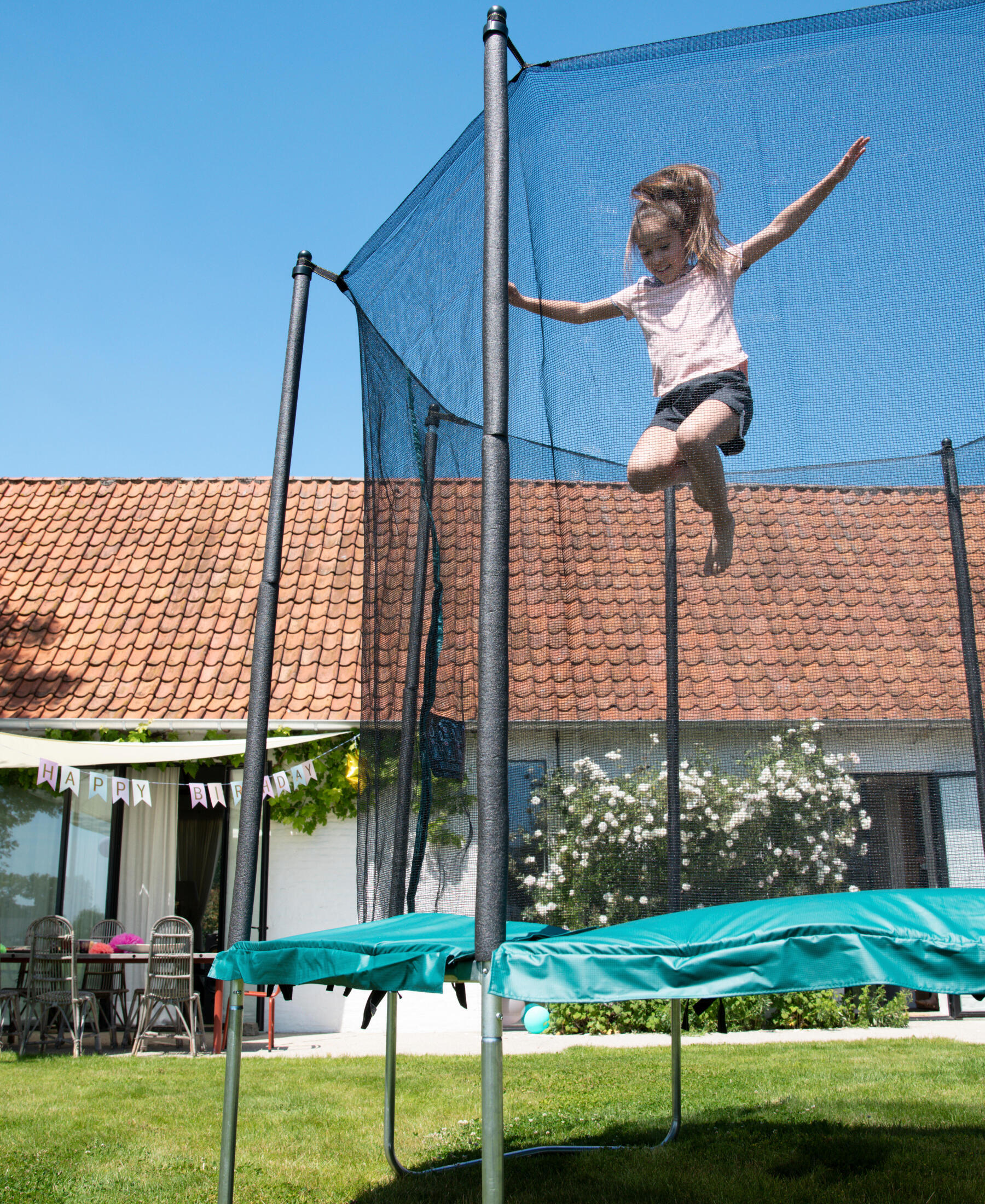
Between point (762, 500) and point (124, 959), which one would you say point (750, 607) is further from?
point (124, 959)

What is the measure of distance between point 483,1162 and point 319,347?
2952mm

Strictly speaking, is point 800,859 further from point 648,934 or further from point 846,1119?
point 846,1119

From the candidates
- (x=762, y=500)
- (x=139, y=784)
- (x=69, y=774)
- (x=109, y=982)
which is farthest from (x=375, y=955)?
(x=109, y=982)

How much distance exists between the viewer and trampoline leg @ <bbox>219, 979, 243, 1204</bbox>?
107 inches

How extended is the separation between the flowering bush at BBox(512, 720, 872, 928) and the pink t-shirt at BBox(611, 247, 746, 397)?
0.93 meters

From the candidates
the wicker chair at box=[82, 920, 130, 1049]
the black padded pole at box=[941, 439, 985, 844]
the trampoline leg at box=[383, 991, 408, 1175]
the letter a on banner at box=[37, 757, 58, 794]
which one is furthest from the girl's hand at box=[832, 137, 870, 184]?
the wicker chair at box=[82, 920, 130, 1049]

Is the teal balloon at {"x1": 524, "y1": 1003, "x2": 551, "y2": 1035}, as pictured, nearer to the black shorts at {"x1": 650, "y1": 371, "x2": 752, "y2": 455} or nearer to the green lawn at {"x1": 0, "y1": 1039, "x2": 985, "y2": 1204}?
the black shorts at {"x1": 650, "y1": 371, "x2": 752, "y2": 455}

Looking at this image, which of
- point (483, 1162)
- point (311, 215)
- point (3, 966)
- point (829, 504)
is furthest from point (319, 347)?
point (3, 966)

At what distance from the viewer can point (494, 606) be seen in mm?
2180

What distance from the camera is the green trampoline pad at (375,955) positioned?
7.55 feet

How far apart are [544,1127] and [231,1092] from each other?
1.83 metres

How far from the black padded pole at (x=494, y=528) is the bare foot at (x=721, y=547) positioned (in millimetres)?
593

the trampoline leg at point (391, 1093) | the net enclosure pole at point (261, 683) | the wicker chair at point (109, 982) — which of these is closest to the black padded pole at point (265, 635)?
the net enclosure pole at point (261, 683)

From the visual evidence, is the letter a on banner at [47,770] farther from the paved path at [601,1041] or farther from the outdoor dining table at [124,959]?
the paved path at [601,1041]
